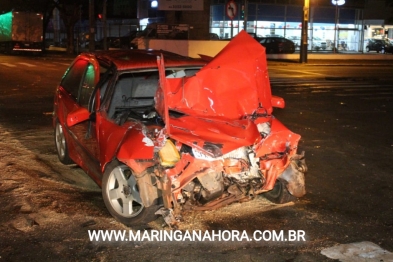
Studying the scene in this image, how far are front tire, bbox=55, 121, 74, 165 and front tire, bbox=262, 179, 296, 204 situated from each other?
291cm

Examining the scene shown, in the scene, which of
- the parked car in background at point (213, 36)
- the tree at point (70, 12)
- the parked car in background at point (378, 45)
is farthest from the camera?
the parked car in background at point (378, 45)

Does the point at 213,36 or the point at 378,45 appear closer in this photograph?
the point at 213,36

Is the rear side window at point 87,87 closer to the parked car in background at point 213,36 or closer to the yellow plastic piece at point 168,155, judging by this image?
the yellow plastic piece at point 168,155

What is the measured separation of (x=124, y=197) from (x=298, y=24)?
142 ft

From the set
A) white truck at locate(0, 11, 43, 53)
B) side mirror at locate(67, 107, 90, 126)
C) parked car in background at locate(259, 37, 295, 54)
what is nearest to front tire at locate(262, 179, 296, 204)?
side mirror at locate(67, 107, 90, 126)

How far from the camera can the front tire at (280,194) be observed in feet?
19.8

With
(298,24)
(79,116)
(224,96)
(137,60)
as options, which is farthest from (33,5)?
(224,96)

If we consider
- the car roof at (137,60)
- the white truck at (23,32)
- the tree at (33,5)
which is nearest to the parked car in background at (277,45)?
the white truck at (23,32)

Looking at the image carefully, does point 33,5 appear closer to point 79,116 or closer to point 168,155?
point 79,116

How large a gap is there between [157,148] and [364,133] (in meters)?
6.42

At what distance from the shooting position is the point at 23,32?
145 ft

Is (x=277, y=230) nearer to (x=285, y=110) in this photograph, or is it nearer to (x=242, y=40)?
(x=242, y=40)

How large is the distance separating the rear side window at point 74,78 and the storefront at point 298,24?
36.7m

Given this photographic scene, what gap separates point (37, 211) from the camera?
5.92 metres
